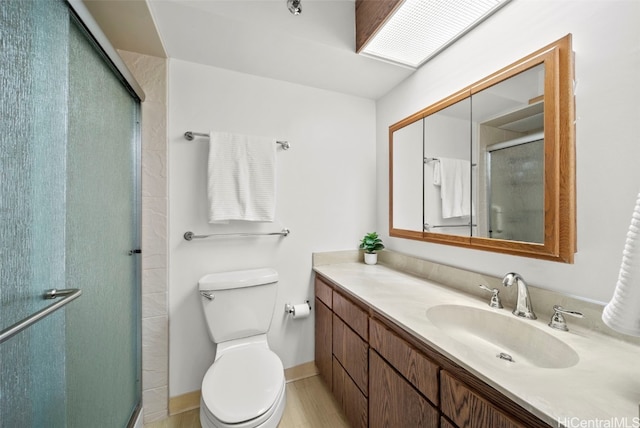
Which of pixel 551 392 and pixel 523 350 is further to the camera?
pixel 523 350

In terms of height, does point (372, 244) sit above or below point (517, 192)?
below

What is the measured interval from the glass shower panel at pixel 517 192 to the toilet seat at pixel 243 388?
1214 mm

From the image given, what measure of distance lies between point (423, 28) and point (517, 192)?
3.05 feet

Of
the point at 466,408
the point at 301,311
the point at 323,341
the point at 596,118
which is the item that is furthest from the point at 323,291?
the point at 596,118

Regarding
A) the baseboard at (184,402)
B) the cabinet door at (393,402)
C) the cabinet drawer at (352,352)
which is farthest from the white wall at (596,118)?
the baseboard at (184,402)

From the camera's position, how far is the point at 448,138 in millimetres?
1323

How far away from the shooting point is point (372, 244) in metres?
1.81

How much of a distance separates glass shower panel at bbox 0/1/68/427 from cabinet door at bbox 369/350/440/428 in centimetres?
108

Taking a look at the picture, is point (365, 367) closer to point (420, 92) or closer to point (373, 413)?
point (373, 413)

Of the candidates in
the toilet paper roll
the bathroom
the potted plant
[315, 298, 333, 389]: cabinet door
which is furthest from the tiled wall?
the potted plant

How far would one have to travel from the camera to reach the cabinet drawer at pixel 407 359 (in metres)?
0.78

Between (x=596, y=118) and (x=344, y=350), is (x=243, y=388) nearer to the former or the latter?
(x=344, y=350)

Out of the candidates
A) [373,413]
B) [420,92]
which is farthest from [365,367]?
[420,92]

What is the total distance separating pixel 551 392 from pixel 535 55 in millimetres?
1122
